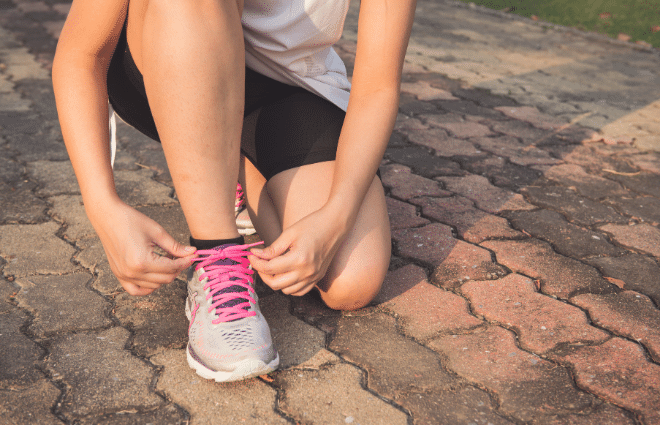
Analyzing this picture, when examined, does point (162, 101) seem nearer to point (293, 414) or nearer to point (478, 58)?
point (293, 414)

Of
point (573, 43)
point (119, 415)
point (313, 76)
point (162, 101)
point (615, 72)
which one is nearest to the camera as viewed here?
point (119, 415)

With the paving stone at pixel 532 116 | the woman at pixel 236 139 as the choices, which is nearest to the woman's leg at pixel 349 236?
the woman at pixel 236 139

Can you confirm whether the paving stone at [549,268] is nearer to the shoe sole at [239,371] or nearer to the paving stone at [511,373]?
the paving stone at [511,373]

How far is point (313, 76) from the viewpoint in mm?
1737

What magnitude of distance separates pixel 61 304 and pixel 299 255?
650 mm

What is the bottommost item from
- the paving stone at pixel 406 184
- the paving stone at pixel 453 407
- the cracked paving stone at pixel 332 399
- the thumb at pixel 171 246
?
the paving stone at pixel 406 184

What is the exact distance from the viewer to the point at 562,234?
2008 millimetres

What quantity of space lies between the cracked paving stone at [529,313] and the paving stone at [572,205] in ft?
1.79

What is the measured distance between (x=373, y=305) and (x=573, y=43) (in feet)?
15.2

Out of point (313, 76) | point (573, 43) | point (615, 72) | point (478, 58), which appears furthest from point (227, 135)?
point (573, 43)

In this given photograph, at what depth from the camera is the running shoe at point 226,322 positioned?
125 centimetres

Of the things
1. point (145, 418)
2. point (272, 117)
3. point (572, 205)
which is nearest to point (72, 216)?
point (272, 117)

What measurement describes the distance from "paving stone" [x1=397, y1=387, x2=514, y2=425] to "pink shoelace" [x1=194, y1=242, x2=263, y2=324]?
386mm

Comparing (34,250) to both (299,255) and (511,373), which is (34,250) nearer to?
(299,255)
